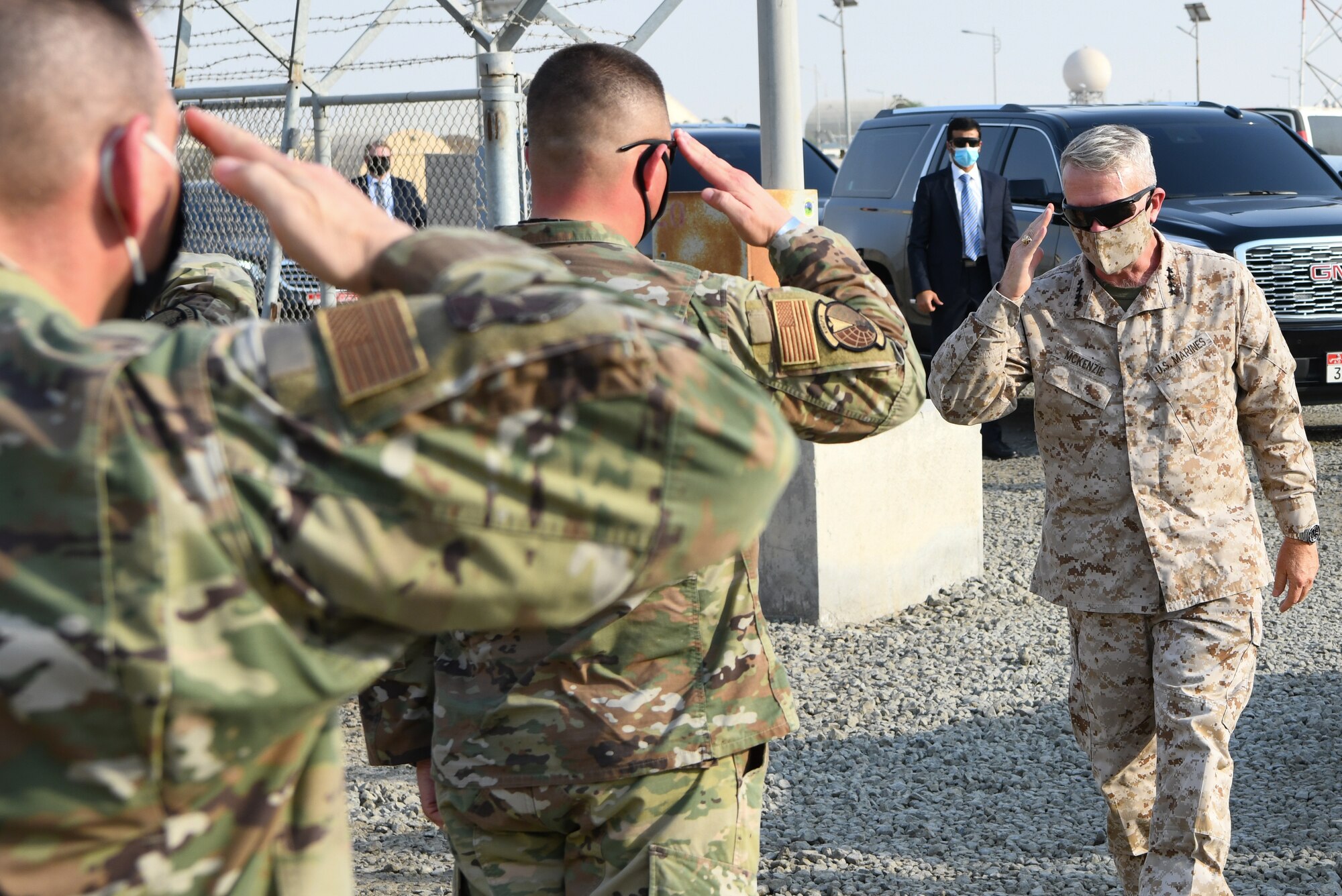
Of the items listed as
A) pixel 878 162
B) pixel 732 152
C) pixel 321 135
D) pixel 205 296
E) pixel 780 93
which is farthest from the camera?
pixel 878 162

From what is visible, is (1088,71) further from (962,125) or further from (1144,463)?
(1144,463)

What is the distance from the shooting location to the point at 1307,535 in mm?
3619

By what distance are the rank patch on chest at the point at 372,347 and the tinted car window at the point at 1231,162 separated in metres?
9.50

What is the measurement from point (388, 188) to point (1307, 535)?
4550 mm

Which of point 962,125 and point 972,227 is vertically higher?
point 962,125

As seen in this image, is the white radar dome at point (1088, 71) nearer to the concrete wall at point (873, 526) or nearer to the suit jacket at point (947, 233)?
the suit jacket at point (947, 233)

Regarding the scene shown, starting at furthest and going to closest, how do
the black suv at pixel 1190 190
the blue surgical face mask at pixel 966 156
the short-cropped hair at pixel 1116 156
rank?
the blue surgical face mask at pixel 966 156 → the black suv at pixel 1190 190 → the short-cropped hair at pixel 1116 156

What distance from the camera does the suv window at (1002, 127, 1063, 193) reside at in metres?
9.89

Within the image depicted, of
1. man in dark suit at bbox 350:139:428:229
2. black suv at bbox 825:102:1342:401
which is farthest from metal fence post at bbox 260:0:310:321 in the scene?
black suv at bbox 825:102:1342:401

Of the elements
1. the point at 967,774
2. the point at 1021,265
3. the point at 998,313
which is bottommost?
the point at 967,774

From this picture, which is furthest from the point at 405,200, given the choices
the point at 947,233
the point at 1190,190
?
the point at 1190,190

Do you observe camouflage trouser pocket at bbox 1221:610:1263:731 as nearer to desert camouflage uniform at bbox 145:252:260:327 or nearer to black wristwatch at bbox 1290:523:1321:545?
black wristwatch at bbox 1290:523:1321:545

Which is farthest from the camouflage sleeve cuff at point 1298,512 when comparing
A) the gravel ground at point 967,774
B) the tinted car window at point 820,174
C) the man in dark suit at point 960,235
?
the tinted car window at point 820,174

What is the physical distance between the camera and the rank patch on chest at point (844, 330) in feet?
7.00
